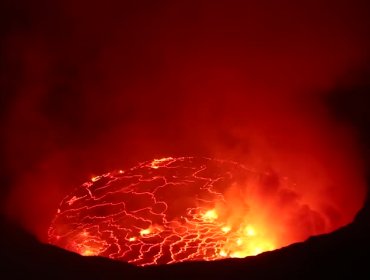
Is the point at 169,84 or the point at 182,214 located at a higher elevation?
the point at 169,84

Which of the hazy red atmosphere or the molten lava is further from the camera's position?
the hazy red atmosphere

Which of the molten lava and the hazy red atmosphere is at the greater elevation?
the hazy red atmosphere

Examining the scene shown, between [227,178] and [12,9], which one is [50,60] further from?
[227,178]

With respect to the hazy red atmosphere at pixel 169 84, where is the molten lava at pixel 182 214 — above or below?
below

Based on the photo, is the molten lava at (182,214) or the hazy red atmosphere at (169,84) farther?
the hazy red atmosphere at (169,84)
